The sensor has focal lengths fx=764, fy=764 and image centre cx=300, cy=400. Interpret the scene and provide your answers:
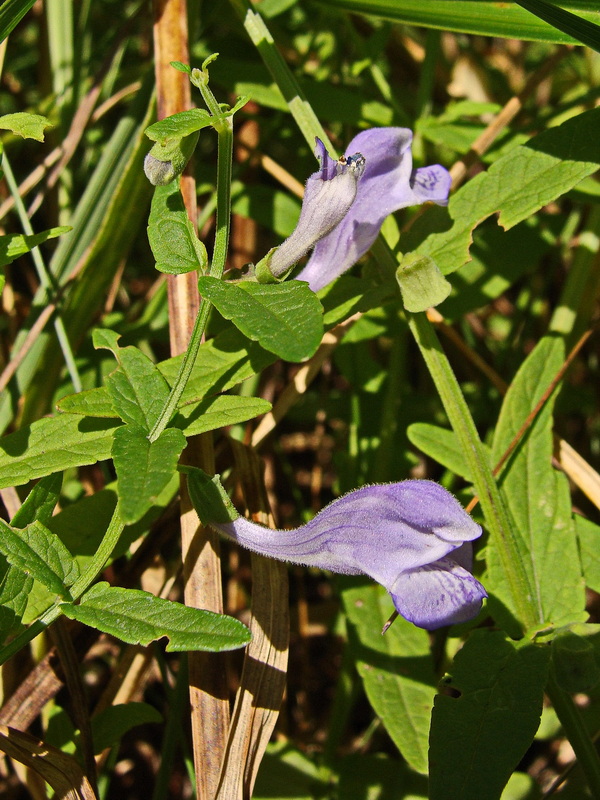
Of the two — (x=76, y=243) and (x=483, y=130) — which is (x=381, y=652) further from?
(x=483, y=130)

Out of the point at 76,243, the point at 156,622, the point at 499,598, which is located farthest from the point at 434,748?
the point at 76,243

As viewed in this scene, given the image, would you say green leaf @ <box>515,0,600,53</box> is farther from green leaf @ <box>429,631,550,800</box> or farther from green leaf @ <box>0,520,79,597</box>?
green leaf @ <box>0,520,79,597</box>

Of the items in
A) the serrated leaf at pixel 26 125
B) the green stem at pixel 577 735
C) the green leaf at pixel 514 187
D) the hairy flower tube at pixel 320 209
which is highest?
the serrated leaf at pixel 26 125

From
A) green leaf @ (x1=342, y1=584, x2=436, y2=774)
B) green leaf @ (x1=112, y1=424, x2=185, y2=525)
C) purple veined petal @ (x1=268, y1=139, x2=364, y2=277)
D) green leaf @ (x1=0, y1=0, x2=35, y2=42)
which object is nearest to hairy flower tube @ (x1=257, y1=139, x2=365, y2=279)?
purple veined petal @ (x1=268, y1=139, x2=364, y2=277)

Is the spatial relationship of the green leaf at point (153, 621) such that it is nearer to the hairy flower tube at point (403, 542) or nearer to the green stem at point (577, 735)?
the hairy flower tube at point (403, 542)

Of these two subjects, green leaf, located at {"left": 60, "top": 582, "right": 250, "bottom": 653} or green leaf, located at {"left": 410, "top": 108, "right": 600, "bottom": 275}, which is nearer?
green leaf, located at {"left": 60, "top": 582, "right": 250, "bottom": 653}

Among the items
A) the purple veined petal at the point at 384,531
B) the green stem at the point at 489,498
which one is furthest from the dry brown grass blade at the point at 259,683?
the green stem at the point at 489,498
